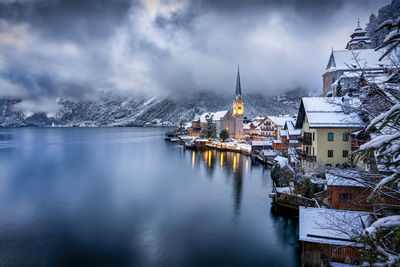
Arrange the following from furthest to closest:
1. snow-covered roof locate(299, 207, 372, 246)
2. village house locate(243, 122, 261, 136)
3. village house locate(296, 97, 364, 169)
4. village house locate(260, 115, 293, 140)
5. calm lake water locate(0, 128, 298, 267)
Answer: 1. village house locate(243, 122, 261, 136)
2. village house locate(260, 115, 293, 140)
3. village house locate(296, 97, 364, 169)
4. calm lake water locate(0, 128, 298, 267)
5. snow-covered roof locate(299, 207, 372, 246)

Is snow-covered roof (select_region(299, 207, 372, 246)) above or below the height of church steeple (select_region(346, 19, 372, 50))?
below

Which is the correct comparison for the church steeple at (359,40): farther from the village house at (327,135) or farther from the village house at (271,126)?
the village house at (327,135)

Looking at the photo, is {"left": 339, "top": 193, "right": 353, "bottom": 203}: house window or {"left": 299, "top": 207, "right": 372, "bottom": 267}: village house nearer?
{"left": 299, "top": 207, "right": 372, "bottom": 267}: village house

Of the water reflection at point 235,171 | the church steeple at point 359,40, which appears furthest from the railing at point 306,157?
the church steeple at point 359,40

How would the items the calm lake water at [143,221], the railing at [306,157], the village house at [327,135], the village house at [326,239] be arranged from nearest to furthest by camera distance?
the village house at [326,239] < the calm lake water at [143,221] < the village house at [327,135] < the railing at [306,157]

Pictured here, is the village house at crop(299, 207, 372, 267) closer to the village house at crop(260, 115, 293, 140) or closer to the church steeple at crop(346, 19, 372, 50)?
the village house at crop(260, 115, 293, 140)

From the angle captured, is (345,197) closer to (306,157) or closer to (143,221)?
(306,157)

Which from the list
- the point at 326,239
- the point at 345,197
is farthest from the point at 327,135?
the point at 326,239

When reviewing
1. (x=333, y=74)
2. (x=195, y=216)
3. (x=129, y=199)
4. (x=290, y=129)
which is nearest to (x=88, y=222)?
(x=129, y=199)

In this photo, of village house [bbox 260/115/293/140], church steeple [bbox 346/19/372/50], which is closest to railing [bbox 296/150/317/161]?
village house [bbox 260/115/293/140]

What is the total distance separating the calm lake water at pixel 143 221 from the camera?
18906 mm

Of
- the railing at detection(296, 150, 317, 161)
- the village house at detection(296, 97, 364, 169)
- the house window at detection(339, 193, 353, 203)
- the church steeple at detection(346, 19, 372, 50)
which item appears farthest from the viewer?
the church steeple at detection(346, 19, 372, 50)

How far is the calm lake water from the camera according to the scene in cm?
1891

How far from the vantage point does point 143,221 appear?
25688 millimetres
